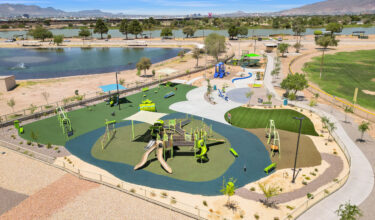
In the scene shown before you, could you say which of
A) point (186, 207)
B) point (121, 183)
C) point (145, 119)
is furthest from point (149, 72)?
point (186, 207)

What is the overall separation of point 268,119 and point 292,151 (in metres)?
9.72

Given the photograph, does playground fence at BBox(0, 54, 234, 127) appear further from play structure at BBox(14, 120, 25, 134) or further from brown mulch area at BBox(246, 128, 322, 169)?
brown mulch area at BBox(246, 128, 322, 169)

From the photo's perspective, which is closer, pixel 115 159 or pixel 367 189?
pixel 367 189

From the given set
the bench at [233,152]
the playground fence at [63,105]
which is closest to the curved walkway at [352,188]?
the bench at [233,152]

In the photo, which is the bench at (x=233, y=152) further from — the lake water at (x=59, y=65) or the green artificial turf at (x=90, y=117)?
the lake water at (x=59, y=65)

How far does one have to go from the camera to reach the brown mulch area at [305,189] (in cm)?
2202

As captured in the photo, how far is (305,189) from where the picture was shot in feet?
76.0

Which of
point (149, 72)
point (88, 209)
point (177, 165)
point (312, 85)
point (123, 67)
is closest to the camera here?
point (88, 209)

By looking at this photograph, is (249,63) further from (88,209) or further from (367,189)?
(88,209)

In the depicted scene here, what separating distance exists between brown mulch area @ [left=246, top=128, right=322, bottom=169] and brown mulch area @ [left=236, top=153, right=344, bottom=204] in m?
1.65

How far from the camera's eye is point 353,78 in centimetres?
6172

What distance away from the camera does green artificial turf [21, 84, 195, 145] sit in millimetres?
33812

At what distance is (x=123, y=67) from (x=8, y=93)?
3916cm

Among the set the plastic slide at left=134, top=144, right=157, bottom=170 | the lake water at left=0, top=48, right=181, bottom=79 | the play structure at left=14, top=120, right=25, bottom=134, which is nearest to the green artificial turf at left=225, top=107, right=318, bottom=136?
the plastic slide at left=134, top=144, right=157, bottom=170
